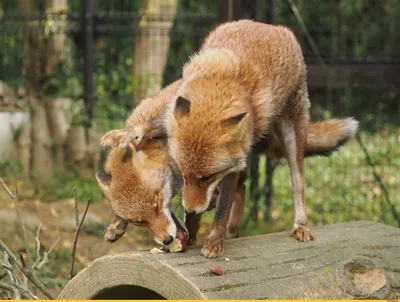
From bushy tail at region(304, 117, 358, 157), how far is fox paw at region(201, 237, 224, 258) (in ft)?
4.91

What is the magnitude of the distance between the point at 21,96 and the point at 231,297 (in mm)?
7763

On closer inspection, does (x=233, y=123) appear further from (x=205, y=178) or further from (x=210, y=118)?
(x=205, y=178)

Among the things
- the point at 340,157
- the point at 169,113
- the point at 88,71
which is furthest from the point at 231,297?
the point at 88,71

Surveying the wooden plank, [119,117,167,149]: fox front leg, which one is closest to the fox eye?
[119,117,167,149]: fox front leg

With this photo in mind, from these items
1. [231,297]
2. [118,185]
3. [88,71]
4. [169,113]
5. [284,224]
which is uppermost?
[169,113]

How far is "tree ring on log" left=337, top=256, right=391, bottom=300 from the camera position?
419 centimetres

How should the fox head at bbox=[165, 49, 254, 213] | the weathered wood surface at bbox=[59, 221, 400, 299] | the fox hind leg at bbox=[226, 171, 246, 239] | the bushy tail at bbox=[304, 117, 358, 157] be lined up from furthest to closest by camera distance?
the bushy tail at bbox=[304, 117, 358, 157]
the fox hind leg at bbox=[226, 171, 246, 239]
the fox head at bbox=[165, 49, 254, 213]
the weathered wood surface at bbox=[59, 221, 400, 299]

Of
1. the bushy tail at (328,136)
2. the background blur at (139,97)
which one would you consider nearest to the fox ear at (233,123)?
the bushy tail at (328,136)

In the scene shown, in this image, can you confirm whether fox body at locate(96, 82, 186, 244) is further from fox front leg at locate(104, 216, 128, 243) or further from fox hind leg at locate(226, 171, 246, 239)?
fox hind leg at locate(226, 171, 246, 239)

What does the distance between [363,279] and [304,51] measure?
16.0 ft

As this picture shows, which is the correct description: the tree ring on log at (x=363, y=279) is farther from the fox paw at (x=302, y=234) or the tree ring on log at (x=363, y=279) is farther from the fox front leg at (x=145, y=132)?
the fox front leg at (x=145, y=132)

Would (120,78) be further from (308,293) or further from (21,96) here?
(308,293)

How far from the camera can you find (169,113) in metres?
4.30

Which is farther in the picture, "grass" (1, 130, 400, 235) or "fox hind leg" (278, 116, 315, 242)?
"grass" (1, 130, 400, 235)
